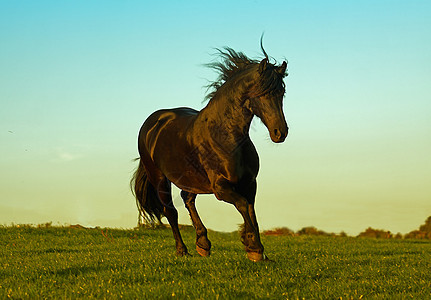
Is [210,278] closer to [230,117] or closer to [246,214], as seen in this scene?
[246,214]

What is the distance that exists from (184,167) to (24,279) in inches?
145

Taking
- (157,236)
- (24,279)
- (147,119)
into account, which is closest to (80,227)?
(157,236)

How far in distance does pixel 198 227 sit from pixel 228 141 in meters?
2.50

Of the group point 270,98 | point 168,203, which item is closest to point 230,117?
point 270,98

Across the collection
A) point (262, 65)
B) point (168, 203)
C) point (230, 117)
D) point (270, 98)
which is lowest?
point (168, 203)

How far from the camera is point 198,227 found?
10.8 meters

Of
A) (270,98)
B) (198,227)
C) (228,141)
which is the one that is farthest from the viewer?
(198,227)

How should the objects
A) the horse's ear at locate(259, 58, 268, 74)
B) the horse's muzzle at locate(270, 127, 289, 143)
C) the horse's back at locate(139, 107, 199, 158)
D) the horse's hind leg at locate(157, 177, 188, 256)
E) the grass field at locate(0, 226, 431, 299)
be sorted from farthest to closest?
1. the horse's hind leg at locate(157, 177, 188, 256)
2. the horse's back at locate(139, 107, 199, 158)
3. the horse's ear at locate(259, 58, 268, 74)
4. the horse's muzzle at locate(270, 127, 289, 143)
5. the grass field at locate(0, 226, 431, 299)

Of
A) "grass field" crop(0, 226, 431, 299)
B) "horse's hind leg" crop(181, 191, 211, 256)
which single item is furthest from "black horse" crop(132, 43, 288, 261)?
"grass field" crop(0, 226, 431, 299)

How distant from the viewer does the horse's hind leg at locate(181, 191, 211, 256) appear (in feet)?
34.9

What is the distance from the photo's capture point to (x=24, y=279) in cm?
934

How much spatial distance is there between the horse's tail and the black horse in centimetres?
136

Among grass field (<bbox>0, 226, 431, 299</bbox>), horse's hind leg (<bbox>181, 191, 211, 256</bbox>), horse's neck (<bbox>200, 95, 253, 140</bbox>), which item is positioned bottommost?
grass field (<bbox>0, 226, 431, 299</bbox>)

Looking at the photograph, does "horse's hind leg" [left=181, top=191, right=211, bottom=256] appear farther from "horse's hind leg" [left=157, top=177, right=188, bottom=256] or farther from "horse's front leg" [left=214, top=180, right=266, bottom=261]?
"horse's front leg" [left=214, top=180, right=266, bottom=261]
